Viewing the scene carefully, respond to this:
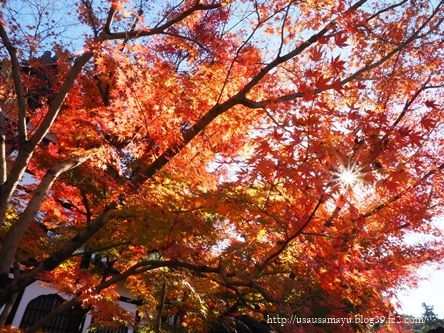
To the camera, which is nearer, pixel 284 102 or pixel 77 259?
pixel 284 102

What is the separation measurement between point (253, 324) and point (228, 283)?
55 cm

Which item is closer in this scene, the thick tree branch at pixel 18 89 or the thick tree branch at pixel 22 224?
the thick tree branch at pixel 22 224

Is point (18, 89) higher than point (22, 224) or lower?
higher

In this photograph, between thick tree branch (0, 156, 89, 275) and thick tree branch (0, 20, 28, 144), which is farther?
thick tree branch (0, 20, 28, 144)

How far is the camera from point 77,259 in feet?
32.6

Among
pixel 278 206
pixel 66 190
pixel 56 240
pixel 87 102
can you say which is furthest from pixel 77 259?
pixel 278 206

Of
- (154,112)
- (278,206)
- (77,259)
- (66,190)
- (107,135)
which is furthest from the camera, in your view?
(77,259)

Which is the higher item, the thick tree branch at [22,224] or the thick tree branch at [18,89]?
the thick tree branch at [18,89]

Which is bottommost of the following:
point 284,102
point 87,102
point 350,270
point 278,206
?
point 350,270

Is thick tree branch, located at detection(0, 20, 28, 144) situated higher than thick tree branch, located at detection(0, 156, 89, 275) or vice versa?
thick tree branch, located at detection(0, 20, 28, 144)

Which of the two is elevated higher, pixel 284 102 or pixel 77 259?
pixel 284 102

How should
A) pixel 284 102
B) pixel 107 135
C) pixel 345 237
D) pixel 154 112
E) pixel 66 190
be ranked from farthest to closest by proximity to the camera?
pixel 66 190, pixel 107 135, pixel 154 112, pixel 345 237, pixel 284 102

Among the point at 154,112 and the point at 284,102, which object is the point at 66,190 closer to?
the point at 154,112

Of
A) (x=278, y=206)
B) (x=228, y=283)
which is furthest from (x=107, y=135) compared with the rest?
(x=228, y=283)
